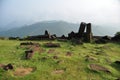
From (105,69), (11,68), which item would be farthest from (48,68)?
(105,69)

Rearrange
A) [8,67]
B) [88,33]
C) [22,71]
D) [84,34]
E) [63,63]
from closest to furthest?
1. [22,71]
2. [8,67]
3. [63,63]
4. [88,33]
5. [84,34]

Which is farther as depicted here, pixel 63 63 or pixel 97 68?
pixel 63 63

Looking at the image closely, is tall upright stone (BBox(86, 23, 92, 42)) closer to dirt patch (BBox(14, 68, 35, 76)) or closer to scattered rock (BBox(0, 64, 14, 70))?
dirt patch (BBox(14, 68, 35, 76))

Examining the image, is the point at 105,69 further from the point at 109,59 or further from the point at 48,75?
the point at 48,75

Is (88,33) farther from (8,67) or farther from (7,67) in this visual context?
(7,67)

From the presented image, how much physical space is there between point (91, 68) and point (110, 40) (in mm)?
27367

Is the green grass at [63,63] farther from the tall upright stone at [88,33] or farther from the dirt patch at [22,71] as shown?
the tall upright stone at [88,33]

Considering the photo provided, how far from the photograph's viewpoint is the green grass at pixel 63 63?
118ft

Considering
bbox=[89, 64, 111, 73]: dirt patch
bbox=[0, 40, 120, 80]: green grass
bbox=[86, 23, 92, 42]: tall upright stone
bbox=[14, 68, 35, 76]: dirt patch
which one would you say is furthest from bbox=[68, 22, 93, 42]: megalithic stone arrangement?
bbox=[14, 68, 35, 76]: dirt patch

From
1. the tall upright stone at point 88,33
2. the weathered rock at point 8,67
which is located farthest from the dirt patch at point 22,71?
the tall upright stone at point 88,33

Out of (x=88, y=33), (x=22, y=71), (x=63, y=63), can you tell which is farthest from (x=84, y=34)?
(x=22, y=71)

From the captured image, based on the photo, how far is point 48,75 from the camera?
36219mm

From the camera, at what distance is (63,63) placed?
40.8m

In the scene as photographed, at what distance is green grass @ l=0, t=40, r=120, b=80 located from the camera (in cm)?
3609
